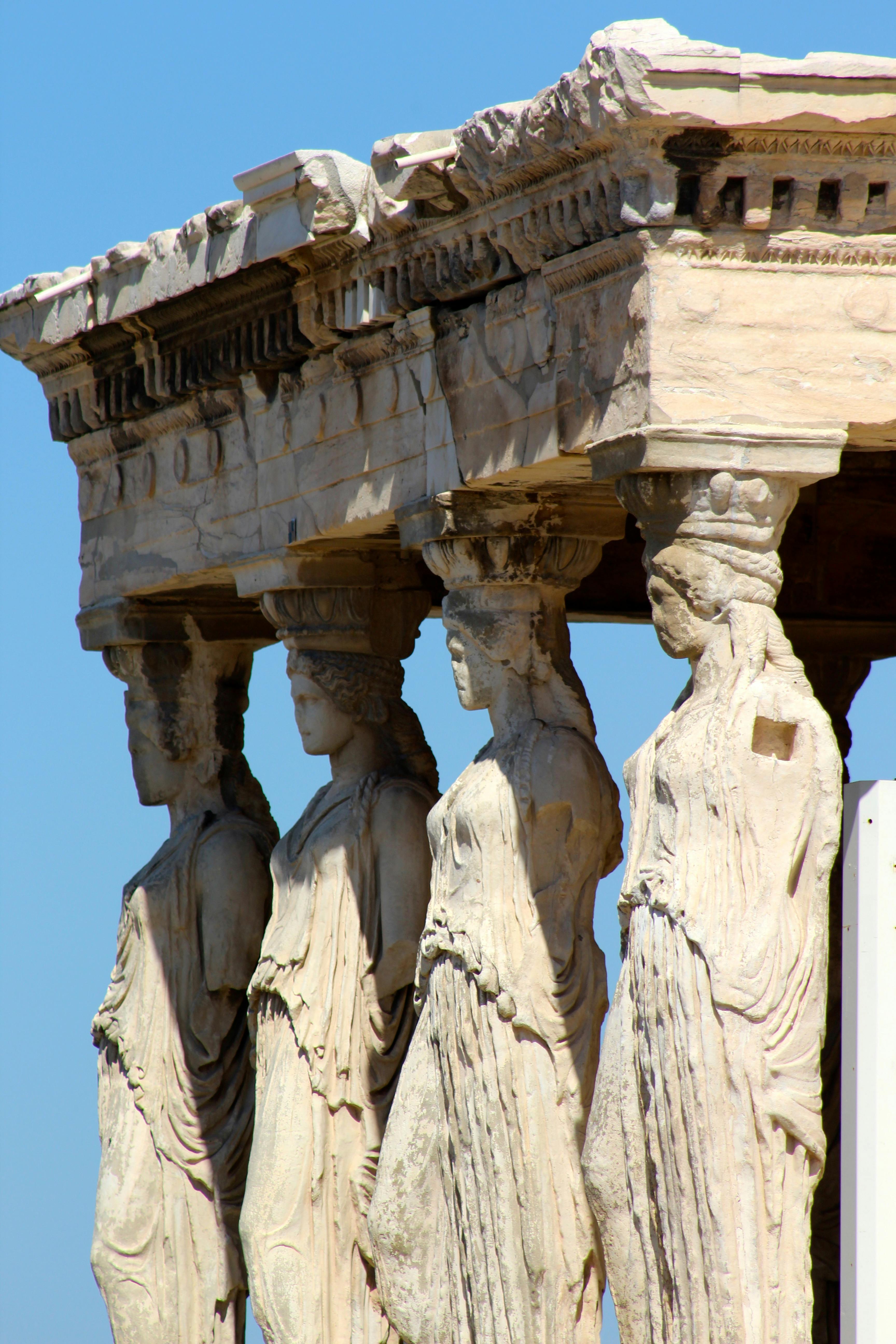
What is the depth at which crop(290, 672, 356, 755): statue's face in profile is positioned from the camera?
9484mm

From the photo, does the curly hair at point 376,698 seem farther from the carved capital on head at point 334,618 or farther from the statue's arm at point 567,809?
the statue's arm at point 567,809

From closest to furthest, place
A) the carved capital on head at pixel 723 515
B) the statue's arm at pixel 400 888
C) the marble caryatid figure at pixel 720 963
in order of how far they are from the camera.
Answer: the marble caryatid figure at pixel 720 963 < the carved capital on head at pixel 723 515 < the statue's arm at pixel 400 888

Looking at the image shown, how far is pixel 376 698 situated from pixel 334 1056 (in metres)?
1.17

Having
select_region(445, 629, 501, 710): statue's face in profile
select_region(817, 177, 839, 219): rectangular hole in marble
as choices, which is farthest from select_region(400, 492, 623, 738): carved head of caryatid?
select_region(817, 177, 839, 219): rectangular hole in marble

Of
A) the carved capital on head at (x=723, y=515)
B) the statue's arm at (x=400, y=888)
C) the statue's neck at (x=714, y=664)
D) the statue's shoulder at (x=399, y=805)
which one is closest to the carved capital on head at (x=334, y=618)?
the statue's shoulder at (x=399, y=805)

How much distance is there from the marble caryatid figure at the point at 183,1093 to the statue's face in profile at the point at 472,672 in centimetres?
204

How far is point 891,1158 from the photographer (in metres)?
6.59

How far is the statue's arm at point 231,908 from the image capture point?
10.2 meters

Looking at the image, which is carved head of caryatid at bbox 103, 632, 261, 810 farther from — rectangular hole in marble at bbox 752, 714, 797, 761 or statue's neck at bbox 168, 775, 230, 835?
rectangular hole in marble at bbox 752, 714, 797, 761

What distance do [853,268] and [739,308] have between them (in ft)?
1.07

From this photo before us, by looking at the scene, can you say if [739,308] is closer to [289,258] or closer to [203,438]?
[289,258]

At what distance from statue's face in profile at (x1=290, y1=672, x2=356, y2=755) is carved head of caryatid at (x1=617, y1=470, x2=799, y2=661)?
7.61ft

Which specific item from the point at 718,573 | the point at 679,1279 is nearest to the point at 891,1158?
the point at 679,1279

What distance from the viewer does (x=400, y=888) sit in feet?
30.0
